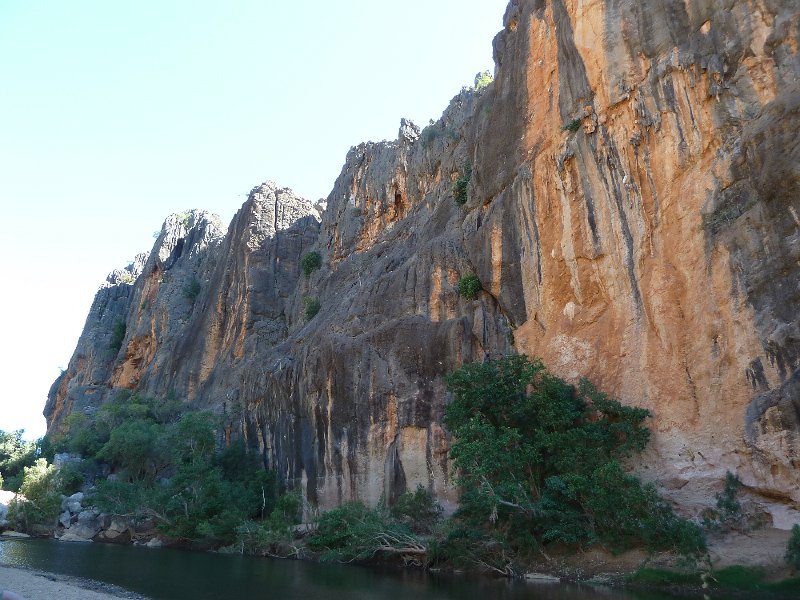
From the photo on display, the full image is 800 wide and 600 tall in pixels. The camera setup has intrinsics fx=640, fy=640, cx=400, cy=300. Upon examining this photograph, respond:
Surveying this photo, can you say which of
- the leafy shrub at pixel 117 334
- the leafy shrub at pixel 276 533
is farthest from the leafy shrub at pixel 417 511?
→ the leafy shrub at pixel 117 334

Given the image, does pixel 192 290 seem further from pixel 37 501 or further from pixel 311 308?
pixel 37 501

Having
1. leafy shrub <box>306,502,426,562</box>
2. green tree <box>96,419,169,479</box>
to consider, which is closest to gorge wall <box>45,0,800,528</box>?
leafy shrub <box>306,502,426,562</box>

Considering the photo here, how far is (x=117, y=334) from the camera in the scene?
72562 millimetres

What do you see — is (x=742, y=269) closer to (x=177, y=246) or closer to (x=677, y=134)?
(x=677, y=134)

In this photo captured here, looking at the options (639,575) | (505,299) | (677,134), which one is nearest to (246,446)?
(505,299)

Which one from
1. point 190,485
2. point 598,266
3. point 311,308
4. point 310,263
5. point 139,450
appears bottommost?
point 190,485

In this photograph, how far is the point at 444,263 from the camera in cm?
3097

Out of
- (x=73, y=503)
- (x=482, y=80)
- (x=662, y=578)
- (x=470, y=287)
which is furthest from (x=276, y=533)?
(x=482, y=80)

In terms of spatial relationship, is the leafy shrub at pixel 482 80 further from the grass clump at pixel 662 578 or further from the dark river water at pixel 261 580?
the grass clump at pixel 662 578

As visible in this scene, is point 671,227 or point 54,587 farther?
point 671,227

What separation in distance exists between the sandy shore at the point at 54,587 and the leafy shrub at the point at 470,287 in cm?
1732

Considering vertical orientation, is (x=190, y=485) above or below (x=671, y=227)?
below

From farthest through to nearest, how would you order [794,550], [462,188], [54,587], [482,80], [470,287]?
1. [482,80]
2. [462,188]
3. [470,287]
4. [54,587]
5. [794,550]

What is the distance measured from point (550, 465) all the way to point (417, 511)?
19.9ft
